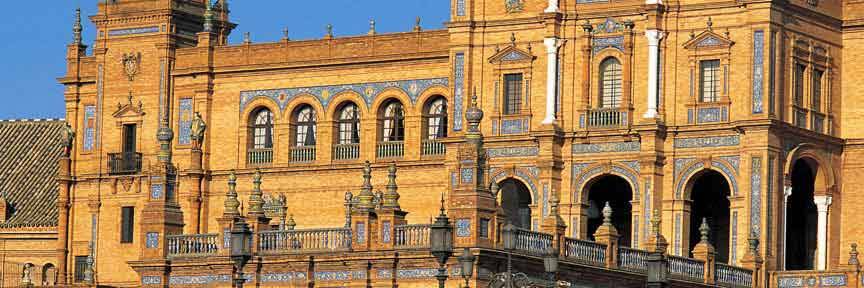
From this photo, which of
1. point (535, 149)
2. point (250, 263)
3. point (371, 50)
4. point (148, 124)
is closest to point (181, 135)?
point (148, 124)

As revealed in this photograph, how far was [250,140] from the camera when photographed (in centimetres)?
9081

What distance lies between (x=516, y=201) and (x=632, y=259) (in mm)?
9065

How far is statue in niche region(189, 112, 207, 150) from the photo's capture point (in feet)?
276

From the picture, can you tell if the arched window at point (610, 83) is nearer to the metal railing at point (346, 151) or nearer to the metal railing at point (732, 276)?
the metal railing at point (732, 276)

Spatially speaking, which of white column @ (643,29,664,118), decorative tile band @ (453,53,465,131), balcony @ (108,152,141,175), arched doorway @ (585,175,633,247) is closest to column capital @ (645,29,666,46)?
white column @ (643,29,664,118)

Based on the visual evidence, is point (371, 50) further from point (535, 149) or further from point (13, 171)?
point (13, 171)

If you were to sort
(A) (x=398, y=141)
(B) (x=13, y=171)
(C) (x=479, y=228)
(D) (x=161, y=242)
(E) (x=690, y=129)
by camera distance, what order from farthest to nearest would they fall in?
(B) (x=13, y=171)
(A) (x=398, y=141)
(E) (x=690, y=129)
(D) (x=161, y=242)
(C) (x=479, y=228)

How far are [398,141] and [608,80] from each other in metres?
9.15

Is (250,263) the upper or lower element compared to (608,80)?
lower

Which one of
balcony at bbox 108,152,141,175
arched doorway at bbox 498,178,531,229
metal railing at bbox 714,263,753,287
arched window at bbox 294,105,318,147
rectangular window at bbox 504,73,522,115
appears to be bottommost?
metal railing at bbox 714,263,753,287

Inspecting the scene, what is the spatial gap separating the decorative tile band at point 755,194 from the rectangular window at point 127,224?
23272 mm

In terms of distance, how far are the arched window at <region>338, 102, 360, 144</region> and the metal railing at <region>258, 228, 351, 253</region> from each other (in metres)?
19.4

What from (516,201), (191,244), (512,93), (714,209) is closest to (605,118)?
Result: (512,93)

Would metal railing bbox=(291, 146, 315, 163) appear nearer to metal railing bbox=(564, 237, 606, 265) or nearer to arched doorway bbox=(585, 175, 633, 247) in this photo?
arched doorway bbox=(585, 175, 633, 247)
